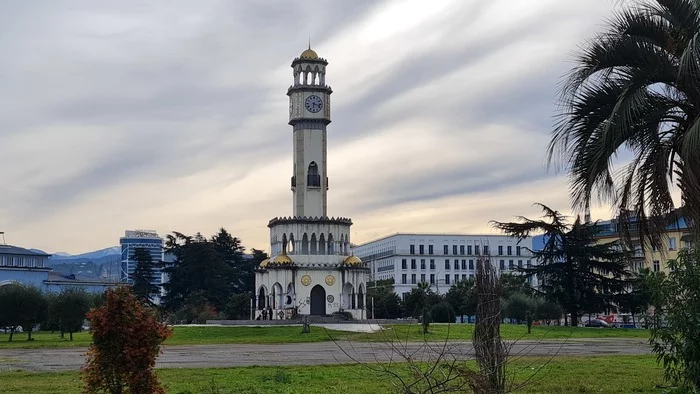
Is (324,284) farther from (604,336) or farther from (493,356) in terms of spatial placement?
(493,356)

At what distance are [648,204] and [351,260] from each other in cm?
5729

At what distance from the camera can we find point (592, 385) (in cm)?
1662

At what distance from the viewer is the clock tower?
72.9 meters

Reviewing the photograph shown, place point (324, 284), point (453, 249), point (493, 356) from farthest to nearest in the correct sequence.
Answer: point (453, 249), point (324, 284), point (493, 356)

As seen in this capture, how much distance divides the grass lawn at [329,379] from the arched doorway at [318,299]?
49.0m

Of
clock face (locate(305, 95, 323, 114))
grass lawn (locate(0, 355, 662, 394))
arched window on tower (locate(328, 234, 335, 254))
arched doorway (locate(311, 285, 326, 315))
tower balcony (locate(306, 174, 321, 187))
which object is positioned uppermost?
clock face (locate(305, 95, 323, 114))

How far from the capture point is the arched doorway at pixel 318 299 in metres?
71.1

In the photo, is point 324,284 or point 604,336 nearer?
point 604,336

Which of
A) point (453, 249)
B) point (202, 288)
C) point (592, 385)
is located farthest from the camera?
point (453, 249)

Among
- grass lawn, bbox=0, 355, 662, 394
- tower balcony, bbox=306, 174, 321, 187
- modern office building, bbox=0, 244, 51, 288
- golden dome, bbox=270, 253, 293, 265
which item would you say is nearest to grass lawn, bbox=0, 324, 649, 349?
golden dome, bbox=270, 253, 293, 265

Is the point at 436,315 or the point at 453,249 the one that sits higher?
the point at 453,249

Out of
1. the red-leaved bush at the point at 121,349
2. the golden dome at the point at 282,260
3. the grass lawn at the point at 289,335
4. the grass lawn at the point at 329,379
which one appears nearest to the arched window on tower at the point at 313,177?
the golden dome at the point at 282,260

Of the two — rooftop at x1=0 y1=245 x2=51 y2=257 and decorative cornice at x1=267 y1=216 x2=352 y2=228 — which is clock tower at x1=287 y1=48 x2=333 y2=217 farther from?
rooftop at x1=0 y1=245 x2=51 y2=257

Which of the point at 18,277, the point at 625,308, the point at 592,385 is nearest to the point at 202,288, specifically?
the point at 18,277
